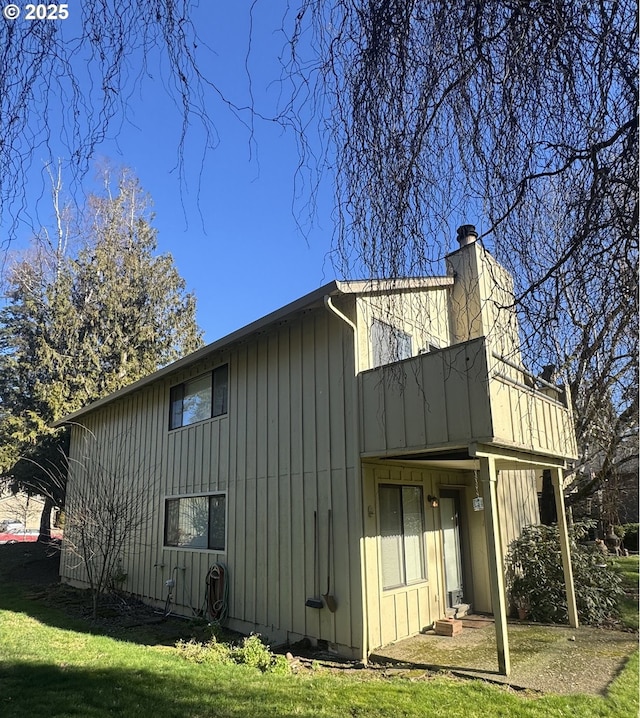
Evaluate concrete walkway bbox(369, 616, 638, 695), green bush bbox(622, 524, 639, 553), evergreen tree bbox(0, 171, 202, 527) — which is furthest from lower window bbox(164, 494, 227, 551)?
green bush bbox(622, 524, 639, 553)

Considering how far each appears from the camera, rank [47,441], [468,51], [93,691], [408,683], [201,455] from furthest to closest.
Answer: [47,441]
[201,455]
[408,683]
[93,691]
[468,51]

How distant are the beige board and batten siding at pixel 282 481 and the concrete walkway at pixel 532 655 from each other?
86 cm

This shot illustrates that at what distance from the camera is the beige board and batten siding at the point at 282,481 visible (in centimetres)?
713

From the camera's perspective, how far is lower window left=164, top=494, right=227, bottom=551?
927 cm

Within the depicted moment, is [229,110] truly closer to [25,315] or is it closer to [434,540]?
[434,540]

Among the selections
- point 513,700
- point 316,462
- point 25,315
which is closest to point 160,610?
point 316,462

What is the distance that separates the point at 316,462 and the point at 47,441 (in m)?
13.7

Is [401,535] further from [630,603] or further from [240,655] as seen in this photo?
[630,603]

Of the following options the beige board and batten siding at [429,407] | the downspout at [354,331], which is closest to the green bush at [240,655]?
the beige board and batten siding at [429,407]

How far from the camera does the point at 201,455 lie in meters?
9.98

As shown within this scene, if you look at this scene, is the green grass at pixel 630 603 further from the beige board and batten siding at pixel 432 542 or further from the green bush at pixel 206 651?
the green bush at pixel 206 651

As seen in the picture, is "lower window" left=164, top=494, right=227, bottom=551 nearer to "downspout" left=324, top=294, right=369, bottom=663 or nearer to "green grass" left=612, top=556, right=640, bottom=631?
"downspout" left=324, top=294, right=369, bottom=663

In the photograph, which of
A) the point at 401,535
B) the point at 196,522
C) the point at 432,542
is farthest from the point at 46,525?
the point at 401,535

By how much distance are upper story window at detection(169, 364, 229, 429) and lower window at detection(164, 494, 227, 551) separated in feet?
4.90
